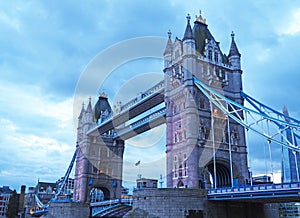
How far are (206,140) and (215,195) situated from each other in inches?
272

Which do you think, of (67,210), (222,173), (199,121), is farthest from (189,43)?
(67,210)

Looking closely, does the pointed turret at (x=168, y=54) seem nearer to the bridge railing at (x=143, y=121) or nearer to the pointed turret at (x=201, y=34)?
the pointed turret at (x=201, y=34)

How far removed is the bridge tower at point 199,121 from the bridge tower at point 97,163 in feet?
80.0

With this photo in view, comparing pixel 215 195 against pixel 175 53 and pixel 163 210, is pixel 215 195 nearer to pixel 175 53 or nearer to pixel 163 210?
pixel 163 210

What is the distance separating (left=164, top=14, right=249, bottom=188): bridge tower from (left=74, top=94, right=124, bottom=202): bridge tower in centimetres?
2438

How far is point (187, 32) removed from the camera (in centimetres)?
3684

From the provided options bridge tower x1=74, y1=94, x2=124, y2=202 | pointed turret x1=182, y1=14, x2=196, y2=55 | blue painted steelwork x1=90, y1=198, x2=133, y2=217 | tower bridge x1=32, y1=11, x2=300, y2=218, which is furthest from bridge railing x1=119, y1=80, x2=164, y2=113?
blue painted steelwork x1=90, y1=198, x2=133, y2=217

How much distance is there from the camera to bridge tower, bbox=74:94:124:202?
5600 cm

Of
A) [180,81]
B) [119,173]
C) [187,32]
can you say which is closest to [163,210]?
[180,81]

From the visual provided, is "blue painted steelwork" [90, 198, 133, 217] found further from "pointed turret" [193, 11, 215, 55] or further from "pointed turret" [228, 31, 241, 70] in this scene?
"pointed turret" [228, 31, 241, 70]

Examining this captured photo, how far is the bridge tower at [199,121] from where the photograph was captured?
32844mm

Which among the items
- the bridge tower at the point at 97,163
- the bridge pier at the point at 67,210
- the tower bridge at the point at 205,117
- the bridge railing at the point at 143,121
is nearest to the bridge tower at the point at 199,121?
the tower bridge at the point at 205,117

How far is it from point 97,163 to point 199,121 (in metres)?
28.5

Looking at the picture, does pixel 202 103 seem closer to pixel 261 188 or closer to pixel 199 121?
pixel 199 121
